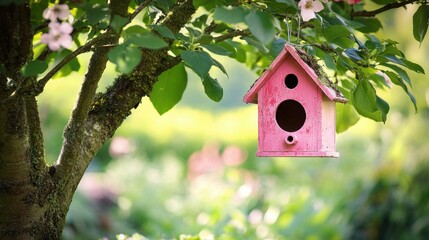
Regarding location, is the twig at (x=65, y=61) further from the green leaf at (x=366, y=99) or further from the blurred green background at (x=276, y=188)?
the blurred green background at (x=276, y=188)

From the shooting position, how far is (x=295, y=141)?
5.28ft

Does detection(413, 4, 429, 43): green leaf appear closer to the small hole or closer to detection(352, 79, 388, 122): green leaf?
detection(352, 79, 388, 122): green leaf

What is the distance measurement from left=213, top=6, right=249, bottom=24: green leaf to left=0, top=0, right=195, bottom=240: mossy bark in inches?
10.0

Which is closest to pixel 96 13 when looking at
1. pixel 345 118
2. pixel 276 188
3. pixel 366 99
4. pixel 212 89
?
pixel 212 89

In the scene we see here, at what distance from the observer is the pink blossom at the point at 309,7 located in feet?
4.44

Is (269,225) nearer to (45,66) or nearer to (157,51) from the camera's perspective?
(157,51)

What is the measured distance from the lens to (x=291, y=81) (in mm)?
1680

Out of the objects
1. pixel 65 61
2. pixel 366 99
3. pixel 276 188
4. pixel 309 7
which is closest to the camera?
pixel 65 61

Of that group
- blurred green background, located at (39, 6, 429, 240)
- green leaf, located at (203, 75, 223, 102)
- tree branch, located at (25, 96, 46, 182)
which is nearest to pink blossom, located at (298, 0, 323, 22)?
green leaf, located at (203, 75, 223, 102)

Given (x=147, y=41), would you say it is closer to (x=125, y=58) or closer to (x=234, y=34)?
(x=125, y=58)

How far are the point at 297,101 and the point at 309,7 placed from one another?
325 millimetres

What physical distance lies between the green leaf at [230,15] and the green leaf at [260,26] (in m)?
0.01

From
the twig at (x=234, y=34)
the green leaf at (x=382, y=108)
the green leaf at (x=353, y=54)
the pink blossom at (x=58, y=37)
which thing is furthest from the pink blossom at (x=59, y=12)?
A: the green leaf at (x=382, y=108)

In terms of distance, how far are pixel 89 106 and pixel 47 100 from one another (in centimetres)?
669
